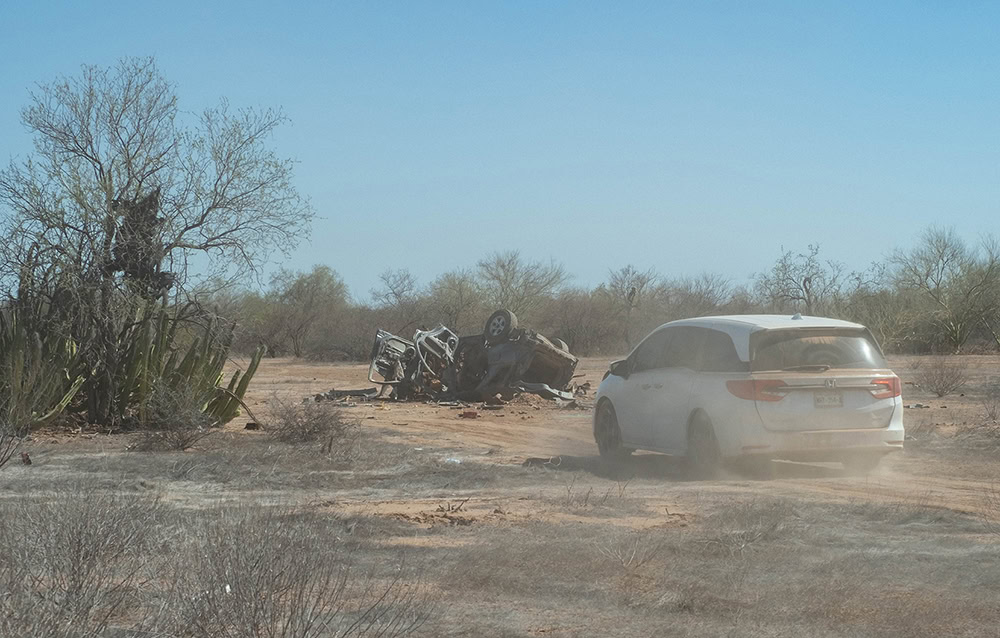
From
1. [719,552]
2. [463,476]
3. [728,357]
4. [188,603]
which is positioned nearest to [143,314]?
[463,476]

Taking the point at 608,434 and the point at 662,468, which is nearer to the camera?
the point at 662,468

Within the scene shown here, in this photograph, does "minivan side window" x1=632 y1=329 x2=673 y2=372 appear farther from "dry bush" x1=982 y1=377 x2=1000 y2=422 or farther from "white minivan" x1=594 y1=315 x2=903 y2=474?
"dry bush" x1=982 y1=377 x2=1000 y2=422

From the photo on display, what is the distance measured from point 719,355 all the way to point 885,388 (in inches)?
65.7

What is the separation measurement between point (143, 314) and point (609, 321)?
4379 centimetres

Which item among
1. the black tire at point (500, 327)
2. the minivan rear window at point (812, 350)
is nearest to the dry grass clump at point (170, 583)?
the minivan rear window at point (812, 350)

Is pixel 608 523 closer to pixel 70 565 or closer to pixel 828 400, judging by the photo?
pixel 828 400

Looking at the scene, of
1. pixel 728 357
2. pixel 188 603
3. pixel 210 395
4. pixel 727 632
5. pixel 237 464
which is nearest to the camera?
pixel 188 603

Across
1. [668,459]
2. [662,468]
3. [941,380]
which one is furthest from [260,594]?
[941,380]

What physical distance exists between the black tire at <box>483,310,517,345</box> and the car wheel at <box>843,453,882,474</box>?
44.0 feet

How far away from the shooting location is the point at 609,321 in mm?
60500

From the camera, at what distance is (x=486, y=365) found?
2567 cm

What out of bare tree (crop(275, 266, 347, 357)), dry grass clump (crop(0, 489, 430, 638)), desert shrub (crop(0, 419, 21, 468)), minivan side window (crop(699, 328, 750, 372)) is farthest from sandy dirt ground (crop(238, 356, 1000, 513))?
bare tree (crop(275, 266, 347, 357))

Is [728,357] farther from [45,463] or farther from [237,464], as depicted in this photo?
[45,463]

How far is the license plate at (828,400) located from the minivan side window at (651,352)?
1.94m
